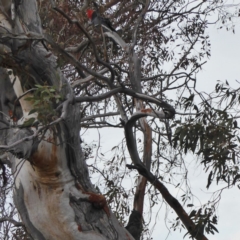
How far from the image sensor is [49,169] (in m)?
4.43

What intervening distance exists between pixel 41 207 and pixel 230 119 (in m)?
1.62

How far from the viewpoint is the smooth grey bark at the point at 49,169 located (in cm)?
434

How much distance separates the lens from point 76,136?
180 inches

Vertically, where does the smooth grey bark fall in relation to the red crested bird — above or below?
below

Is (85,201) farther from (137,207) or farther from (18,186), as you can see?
(137,207)

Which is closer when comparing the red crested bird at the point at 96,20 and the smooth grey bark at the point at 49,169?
the smooth grey bark at the point at 49,169

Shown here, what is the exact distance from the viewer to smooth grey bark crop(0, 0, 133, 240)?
434 cm

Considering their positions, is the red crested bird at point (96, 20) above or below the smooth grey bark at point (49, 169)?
above

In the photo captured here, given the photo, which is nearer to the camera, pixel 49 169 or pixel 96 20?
pixel 49 169

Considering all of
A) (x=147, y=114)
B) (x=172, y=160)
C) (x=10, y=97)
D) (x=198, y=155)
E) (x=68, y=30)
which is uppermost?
(x=68, y=30)

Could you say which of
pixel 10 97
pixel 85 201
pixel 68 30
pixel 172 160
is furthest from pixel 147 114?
pixel 68 30

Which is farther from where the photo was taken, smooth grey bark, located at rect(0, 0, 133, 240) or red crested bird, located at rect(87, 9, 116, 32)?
red crested bird, located at rect(87, 9, 116, 32)

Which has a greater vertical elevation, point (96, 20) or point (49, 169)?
point (96, 20)

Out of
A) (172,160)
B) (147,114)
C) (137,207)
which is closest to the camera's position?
(147,114)
